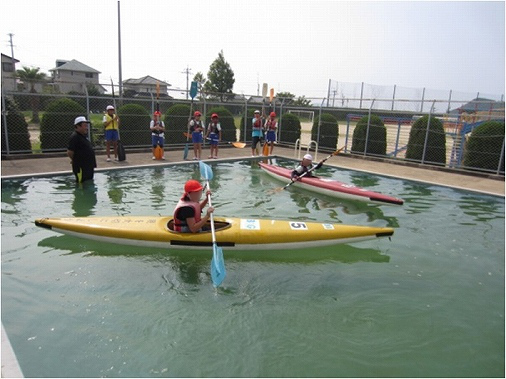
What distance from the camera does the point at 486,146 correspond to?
43.3 ft

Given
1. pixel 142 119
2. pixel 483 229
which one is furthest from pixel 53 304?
pixel 142 119

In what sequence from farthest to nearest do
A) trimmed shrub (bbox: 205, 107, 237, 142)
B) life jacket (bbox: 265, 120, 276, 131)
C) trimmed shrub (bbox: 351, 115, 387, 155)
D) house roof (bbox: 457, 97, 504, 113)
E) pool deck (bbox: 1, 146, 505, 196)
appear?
trimmed shrub (bbox: 205, 107, 237, 142)
house roof (bbox: 457, 97, 504, 113)
trimmed shrub (bbox: 351, 115, 387, 155)
life jacket (bbox: 265, 120, 276, 131)
pool deck (bbox: 1, 146, 505, 196)

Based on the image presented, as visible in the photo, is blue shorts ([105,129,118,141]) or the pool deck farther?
blue shorts ([105,129,118,141])

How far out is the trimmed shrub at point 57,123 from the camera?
13.1 m

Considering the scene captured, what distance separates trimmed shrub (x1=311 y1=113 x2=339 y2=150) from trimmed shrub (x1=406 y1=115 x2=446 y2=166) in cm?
362

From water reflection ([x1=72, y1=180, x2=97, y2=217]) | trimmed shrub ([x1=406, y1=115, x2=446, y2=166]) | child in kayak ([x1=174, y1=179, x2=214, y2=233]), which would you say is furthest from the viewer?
trimmed shrub ([x1=406, y1=115, x2=446, y2=166])

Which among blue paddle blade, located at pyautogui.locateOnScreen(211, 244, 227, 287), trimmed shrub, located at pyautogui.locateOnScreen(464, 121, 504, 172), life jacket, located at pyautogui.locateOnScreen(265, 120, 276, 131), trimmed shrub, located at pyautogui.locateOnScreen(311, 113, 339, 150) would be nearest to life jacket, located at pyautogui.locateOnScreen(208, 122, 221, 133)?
life jacket, located at pyautogui.locateOnScreen(265, 120, 276, 131)

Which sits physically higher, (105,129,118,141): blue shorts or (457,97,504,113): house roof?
(457,97,504,113): house roof

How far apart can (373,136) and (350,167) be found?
2.95 meters

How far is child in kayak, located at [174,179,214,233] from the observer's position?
228 inches

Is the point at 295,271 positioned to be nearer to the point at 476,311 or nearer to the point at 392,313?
the point at 392,313

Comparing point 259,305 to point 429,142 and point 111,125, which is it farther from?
point 429,142

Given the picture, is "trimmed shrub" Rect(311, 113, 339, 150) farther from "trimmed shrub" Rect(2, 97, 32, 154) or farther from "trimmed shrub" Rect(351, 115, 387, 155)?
"trimmed shrub" Rect(2, 97, 32, 154)

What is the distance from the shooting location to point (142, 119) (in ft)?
50.2
